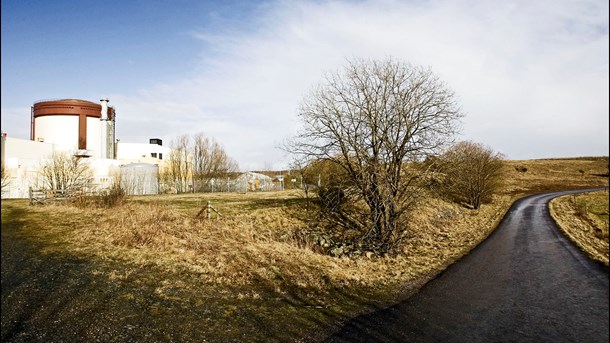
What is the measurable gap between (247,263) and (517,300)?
8.69m

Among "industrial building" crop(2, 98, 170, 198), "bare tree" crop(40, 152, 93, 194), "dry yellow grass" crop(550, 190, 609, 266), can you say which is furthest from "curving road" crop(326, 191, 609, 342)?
"industrial building" crop(2, 98, 170, 198)

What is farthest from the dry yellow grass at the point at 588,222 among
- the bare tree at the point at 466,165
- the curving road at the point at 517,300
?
the bare tree at the point at 466,165

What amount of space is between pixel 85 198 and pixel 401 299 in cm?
1986

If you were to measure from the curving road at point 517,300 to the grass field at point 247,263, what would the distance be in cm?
56

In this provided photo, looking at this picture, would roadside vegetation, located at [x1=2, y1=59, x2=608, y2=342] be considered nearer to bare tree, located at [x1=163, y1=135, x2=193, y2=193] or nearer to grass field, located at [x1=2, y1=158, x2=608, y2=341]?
grass field, located at [x1=2, y1=158, x2=608, y2=341]

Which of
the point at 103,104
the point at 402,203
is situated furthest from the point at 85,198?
the point at 103,104

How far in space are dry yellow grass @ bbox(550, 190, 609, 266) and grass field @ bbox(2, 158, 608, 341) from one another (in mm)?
192

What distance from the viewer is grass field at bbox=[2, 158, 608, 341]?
26.2 feet

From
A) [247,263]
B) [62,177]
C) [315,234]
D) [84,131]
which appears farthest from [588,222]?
[84,131]

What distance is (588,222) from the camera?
259 centimetres

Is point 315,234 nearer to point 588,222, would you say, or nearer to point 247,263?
point 247,263

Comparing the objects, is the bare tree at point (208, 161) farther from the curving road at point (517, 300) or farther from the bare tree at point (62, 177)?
the curving road at point (517, 300)

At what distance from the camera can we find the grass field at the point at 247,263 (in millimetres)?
7980

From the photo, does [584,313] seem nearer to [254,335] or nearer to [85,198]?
[254,335]
